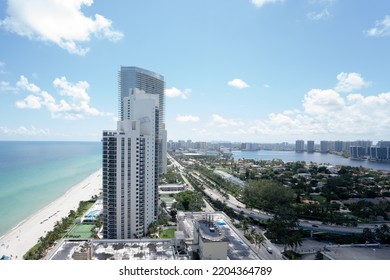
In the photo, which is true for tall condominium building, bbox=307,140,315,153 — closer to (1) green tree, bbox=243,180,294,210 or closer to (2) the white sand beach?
(1) green tree, bbox=243,180,294,210

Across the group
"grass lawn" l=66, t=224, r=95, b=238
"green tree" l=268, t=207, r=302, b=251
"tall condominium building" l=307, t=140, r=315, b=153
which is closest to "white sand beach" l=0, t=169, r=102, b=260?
"grass lawn" l=66, t=224, r=95, b=238

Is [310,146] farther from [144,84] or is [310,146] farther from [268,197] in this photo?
[268,197]

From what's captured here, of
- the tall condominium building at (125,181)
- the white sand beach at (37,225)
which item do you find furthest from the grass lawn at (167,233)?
the white sand beach at (37,225)

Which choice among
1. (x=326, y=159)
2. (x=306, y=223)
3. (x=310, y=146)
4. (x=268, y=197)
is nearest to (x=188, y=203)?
(x=268, y=197)

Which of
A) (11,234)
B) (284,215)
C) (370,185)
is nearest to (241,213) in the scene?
(284,215)

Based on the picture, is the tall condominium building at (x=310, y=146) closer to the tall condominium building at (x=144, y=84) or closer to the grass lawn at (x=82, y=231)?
the tall condominium building at (x=144, y=84)

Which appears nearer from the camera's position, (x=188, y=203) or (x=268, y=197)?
(x=188, y=203)

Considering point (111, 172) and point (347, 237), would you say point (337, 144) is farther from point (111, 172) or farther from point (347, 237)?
point (111, 172)
